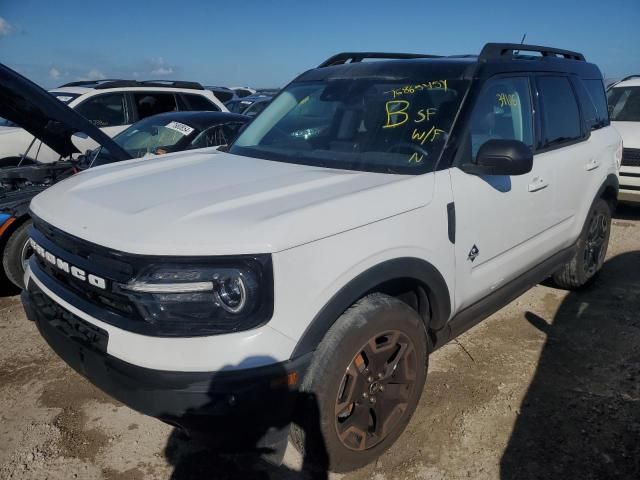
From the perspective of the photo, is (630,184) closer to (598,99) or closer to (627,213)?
(627,213)

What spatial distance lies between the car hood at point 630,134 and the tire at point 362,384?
6.03 m

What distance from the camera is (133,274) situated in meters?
1.88

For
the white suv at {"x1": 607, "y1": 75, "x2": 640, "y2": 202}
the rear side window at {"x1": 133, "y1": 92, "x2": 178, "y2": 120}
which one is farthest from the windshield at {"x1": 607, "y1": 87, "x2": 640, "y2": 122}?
the rear side window at {"x1": 133, "y1": 92, "x2": 178, "y2": 120}

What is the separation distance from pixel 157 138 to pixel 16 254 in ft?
6.81

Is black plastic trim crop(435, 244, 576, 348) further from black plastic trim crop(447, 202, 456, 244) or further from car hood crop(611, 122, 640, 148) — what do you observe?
car hood crop(611, 122, 640, 148)

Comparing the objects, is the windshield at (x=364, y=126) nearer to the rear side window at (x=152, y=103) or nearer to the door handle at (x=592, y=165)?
the door handle at (x=592, y=165)

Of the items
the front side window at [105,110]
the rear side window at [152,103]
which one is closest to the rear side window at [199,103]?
the rear side window at [152,103]

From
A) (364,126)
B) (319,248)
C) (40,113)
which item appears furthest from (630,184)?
(40,113)

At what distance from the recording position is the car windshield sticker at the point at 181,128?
18.7 feet

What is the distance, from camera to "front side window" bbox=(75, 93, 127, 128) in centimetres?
753

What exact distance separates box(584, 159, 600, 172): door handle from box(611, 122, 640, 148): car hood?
365 cm

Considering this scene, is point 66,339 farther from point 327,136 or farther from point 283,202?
point 327,136

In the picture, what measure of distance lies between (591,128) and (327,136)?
7.75 feet

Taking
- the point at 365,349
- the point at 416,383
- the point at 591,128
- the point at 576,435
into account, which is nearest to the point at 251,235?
the point at 365,349
